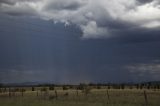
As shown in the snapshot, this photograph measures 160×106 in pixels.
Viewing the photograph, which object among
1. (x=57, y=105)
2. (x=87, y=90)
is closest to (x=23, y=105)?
(x=57, y=105)

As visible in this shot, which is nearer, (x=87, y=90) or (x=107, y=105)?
(x=107, y=105)

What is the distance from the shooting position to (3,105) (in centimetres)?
4066

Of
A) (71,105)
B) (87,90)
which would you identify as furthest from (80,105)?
(87,90)

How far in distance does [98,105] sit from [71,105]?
2.87 metres

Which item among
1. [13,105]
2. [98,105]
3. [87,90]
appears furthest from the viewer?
[87,90]

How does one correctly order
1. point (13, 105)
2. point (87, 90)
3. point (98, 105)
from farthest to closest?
1. point (87, 90)
2. point (13, 105)
3. point (98, 105)

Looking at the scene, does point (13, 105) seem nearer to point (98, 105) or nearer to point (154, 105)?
point (98, 105)

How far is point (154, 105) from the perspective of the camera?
126ft

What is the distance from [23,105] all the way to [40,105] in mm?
1843

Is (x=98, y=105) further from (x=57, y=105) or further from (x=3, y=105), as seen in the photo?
(x=3, y=105)

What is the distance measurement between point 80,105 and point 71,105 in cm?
94

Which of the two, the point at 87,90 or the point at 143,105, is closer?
the point at 143,105

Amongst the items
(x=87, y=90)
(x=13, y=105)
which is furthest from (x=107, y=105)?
(x=87, y=90)

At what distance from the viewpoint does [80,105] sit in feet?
126
